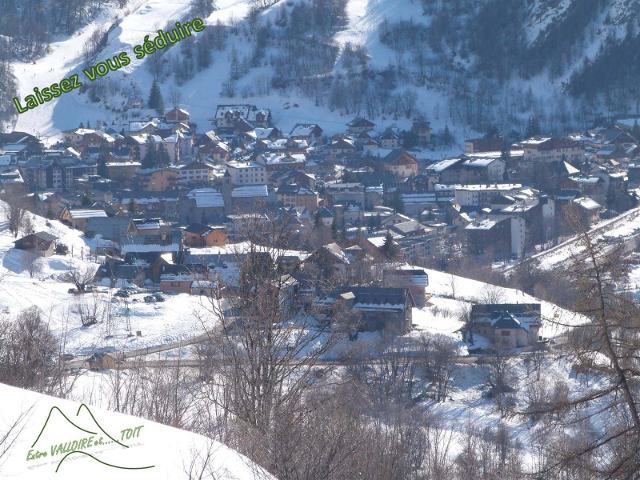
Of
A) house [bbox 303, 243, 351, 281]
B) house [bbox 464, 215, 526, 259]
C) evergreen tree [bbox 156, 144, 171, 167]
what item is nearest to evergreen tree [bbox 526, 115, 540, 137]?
evergreen tree [bbox 156, 144, 171, 167]

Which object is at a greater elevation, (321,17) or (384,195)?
(321,17)

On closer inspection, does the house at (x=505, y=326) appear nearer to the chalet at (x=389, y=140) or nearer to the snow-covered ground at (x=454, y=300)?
the snow-covered ground at (x=454, y=300)

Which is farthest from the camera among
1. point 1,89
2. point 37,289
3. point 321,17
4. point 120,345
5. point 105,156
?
point 321,17

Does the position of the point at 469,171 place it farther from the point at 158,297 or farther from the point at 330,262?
the point at 158,297

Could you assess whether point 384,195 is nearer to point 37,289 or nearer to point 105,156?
point 105,156

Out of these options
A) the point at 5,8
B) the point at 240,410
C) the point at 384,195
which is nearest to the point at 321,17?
the point at 5,8

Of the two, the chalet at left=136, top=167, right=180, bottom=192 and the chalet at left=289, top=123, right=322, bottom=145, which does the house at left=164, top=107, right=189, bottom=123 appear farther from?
the chalet at left=136, top=167, right=180, bottom=192

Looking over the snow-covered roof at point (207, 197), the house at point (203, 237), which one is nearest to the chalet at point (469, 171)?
the snow-covered roof at point (207, 197)

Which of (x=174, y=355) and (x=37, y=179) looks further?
(x=37, y=179)
